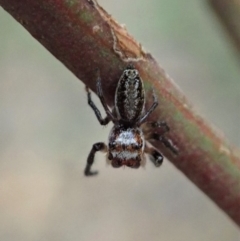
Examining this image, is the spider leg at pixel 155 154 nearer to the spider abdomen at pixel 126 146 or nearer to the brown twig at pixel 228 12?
the spider abdomen at pixel 126 146

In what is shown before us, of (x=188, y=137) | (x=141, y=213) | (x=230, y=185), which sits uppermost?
(x=188, y=137)

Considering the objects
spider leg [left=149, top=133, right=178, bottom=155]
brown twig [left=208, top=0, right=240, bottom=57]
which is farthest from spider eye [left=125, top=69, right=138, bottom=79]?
brown twig [left=208, top=0, right=240, bottom=57]

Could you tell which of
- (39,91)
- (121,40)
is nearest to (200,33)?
(39,91)

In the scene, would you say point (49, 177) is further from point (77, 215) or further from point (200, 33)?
point (200, 33)

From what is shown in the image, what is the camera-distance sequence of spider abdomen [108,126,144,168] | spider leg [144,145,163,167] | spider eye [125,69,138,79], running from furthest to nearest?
spider leg [144,145,163,167], spider abdomen [108,126,144,168], spider eye [125,69,138,79]

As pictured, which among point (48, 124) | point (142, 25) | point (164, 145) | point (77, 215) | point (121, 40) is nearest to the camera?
point (121, 40)

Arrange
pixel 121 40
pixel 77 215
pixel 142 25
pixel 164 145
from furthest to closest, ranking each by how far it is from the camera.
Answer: pixel 142 25 < pixel 77 215 < pixel 164 145 < pixel 121 40

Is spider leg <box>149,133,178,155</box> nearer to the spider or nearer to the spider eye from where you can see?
the spider
